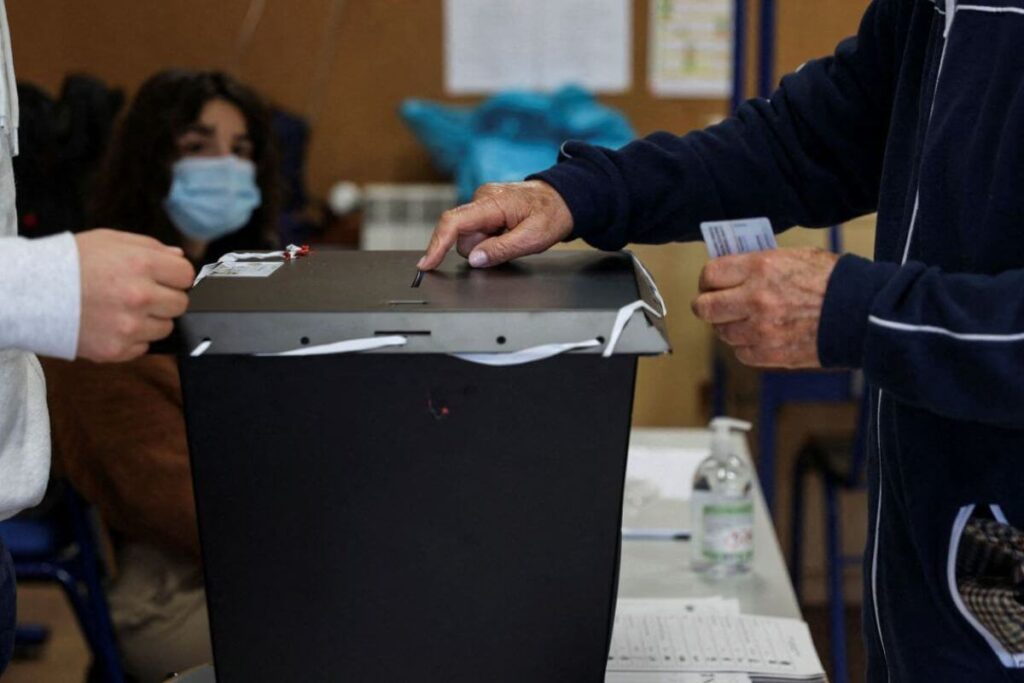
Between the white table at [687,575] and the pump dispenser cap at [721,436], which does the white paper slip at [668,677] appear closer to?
the white table at [687,575]

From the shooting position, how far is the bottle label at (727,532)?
1.48m

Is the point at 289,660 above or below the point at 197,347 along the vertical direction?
below

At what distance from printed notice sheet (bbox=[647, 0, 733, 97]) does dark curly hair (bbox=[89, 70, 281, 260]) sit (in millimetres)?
1605

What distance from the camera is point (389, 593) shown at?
2.76ft

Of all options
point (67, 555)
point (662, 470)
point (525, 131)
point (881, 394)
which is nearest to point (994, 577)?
point (881, 394)

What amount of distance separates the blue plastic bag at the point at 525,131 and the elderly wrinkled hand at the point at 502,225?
207 centimetres

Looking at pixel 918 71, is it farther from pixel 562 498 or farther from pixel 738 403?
pixel 738 403

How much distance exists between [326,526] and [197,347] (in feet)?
0.49

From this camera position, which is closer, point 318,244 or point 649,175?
point 649,175

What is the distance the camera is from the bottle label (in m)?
1.48

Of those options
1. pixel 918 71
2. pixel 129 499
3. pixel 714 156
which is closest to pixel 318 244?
pixel 129 499

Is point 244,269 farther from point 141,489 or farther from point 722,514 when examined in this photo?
point 141,489

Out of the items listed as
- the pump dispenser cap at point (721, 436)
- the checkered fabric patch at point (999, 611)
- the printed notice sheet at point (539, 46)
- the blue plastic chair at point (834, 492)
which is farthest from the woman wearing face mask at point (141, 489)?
the printed notice sheet at point (539, 46)

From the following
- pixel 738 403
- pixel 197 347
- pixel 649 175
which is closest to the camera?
pixel 197 347
